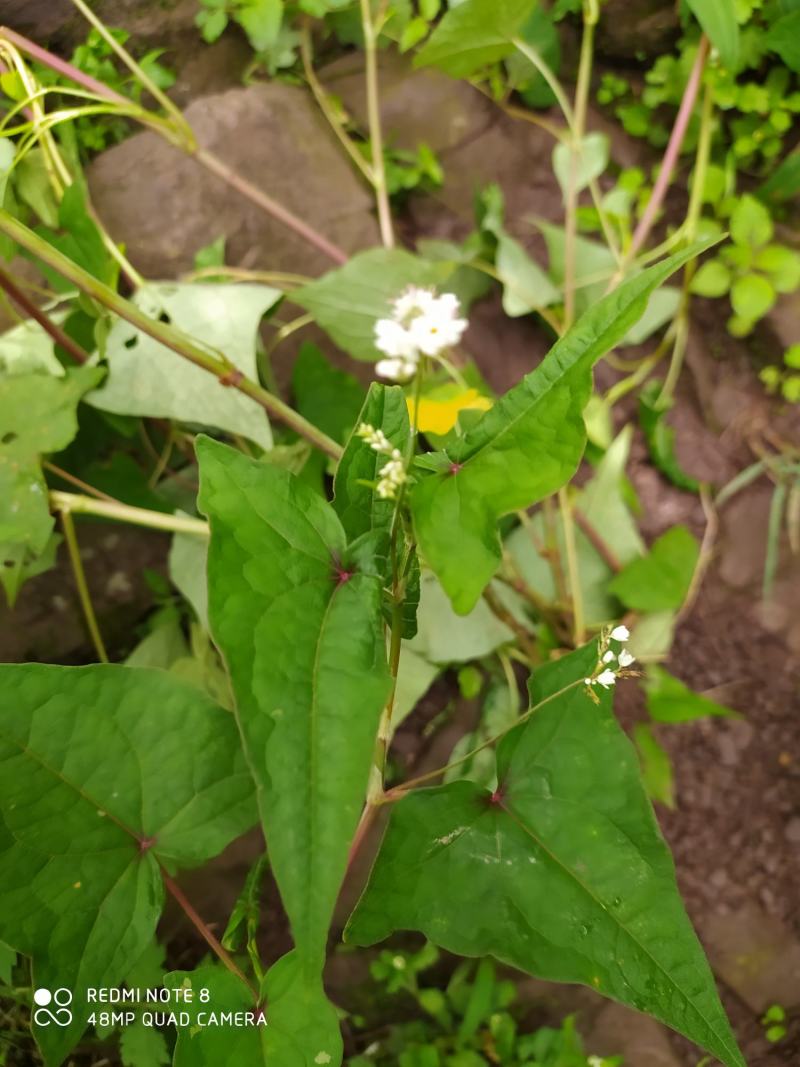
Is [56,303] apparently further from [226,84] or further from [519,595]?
[519,595]

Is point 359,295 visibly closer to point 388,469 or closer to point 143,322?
point 143,322

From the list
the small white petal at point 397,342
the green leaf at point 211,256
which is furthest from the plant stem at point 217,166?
the small white petal at point 397,342

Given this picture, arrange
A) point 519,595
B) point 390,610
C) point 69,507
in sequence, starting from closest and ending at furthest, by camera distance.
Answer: point 390,610 → point 69,507 → point 519,595

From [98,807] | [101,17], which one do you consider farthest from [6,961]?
[101,17]

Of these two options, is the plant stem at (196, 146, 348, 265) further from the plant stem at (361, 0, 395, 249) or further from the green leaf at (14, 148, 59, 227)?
the green leaf at (14, 148, 59, 227)

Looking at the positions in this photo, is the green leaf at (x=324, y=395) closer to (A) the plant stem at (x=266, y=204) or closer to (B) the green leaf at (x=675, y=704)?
(A) the plant stem at (x=266, y=204)

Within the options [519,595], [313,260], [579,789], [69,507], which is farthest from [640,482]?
[69,507]
